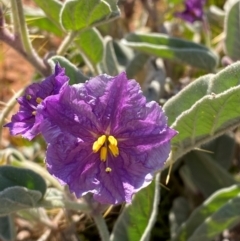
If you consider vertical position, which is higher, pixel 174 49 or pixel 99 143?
pixel 99 143

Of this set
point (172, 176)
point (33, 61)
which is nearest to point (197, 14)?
point (172, 176)

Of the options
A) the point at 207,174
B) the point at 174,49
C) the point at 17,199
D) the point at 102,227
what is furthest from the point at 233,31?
the point at 17,199

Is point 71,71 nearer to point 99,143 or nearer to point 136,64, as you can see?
point 99,143

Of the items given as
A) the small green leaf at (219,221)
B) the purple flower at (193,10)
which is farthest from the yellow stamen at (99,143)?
the purple flower at (193,10)

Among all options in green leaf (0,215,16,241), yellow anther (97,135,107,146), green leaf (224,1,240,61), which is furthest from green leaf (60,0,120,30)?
green leaf (0,215,16,241)

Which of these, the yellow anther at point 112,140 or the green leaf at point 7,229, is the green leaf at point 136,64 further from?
the yellow anther at point 112,140

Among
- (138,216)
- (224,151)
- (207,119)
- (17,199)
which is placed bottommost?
(224,151)

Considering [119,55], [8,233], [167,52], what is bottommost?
[8,233]

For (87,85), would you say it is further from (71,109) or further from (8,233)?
(8,233)
